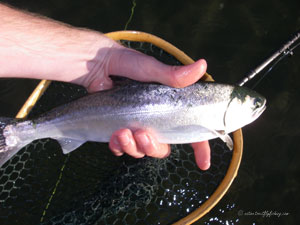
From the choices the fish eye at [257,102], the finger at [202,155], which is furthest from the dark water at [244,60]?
the fish eye at [257,102]

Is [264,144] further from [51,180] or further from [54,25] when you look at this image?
[54,25]

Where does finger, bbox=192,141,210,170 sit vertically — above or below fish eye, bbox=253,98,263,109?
below

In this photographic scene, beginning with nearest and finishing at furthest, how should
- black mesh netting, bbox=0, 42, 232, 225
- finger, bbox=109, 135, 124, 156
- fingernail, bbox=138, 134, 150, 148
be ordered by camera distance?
fingernail, bbox=138, 134, 150, 148
finger, bbox=109, 135, 124, 156
black mesh netting, bbox=0, 42, 232, 225

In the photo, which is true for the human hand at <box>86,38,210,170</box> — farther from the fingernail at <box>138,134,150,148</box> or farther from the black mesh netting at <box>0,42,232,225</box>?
the black mesh netting at <box>0,42,232,225</box>

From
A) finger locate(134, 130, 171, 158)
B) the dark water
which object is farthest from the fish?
the dark water

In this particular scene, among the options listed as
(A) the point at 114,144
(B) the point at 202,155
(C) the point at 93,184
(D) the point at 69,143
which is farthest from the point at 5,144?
(B) the point at 202,155

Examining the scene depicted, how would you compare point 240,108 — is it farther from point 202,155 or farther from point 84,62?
point 84,62
